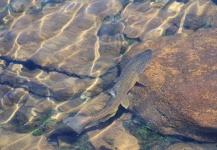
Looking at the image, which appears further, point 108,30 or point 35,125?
point 108,30

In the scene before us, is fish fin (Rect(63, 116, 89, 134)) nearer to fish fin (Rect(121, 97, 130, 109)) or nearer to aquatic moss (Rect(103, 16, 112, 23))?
fish fin (Rect(121, 97, 130, 109))

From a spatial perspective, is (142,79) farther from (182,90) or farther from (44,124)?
(44,124)

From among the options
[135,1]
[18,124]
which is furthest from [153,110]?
[135,1]

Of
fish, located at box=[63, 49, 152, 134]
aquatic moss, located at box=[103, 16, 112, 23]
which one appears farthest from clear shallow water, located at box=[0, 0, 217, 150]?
fish, located at box=[63, 49, 152, 134]

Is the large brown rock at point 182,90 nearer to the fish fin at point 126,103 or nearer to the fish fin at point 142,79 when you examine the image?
the fish fin at point 142,79

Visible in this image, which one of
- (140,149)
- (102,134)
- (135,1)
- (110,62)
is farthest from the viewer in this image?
(135,1)

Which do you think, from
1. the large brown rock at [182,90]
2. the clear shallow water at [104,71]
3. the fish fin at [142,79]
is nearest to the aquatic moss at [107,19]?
the clear shallow water at [104,71]

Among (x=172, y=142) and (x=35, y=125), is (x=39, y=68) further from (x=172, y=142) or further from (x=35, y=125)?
(x=172, y=142)
